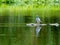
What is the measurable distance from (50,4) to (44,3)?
39cm

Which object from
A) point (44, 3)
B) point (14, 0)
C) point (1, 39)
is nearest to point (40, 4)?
point (44, 3)

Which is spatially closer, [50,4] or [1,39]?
[1,39]

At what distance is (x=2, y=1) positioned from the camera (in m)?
17.4

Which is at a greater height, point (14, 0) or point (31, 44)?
point (14, 0)

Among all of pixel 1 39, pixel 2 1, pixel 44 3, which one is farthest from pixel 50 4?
pixel 1 39

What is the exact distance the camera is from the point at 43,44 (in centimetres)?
614

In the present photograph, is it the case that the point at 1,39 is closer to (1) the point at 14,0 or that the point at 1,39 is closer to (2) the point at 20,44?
(2) the point at 20,44

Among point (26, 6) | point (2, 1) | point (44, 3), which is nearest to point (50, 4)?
point (44, 3)

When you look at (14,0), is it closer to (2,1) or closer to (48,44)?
(2,1)

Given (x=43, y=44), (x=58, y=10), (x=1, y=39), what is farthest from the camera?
(x=58, y=10)

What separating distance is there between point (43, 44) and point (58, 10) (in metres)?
10.6

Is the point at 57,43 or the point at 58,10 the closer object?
the point at 57,43

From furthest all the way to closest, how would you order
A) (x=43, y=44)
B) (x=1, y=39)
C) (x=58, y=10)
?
(x=58, y=10)
(x=1, y=39)
(x=43, y=44)

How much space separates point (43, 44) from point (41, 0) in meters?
11.5
